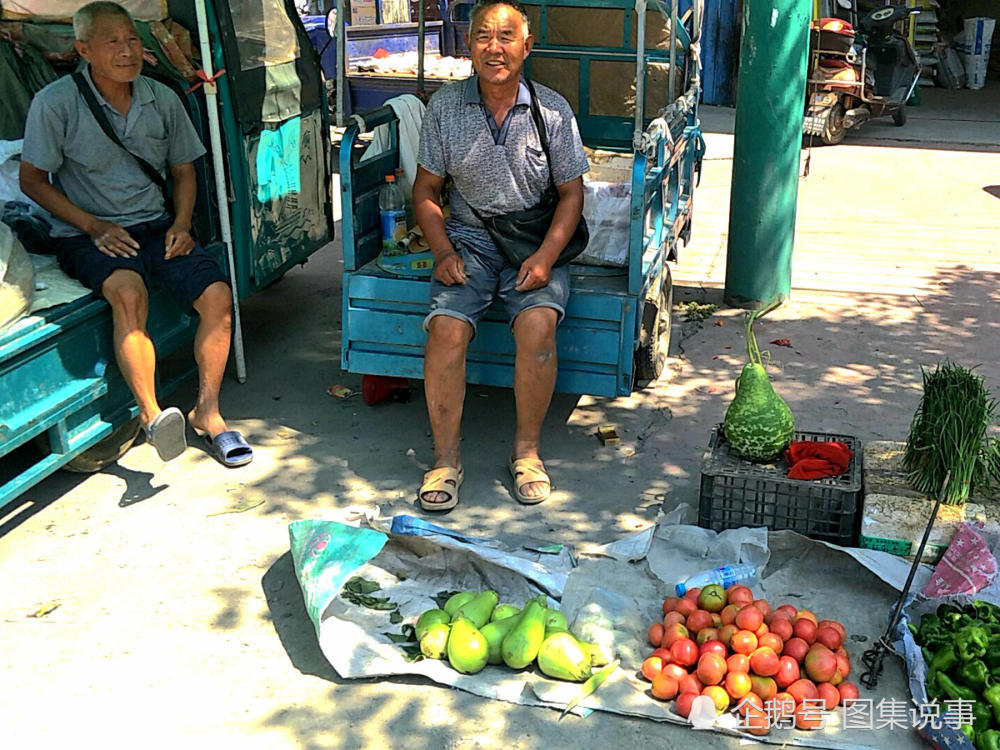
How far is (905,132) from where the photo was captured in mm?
11109

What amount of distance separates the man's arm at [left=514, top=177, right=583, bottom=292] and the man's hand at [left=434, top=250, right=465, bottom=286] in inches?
8.8

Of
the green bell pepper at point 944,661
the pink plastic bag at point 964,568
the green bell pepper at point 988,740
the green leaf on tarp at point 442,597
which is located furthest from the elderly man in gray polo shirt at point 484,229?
the green bell pepper at point 988,740

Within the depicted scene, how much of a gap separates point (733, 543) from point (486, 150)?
1821mm

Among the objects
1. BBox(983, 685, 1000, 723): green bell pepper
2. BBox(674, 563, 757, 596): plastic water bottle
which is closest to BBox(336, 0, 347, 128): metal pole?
BBox(674, 563, 757, 596): plastic water bottle

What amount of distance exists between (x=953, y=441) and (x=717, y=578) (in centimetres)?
91

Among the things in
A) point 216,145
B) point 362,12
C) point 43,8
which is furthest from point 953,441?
point 362,12

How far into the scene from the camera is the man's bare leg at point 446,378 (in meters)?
4.14

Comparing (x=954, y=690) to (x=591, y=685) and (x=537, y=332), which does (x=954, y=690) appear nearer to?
(x=591, y=685)

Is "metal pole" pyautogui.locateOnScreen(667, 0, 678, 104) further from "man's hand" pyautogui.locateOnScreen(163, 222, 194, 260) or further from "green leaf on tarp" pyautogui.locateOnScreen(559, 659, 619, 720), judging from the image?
"green leaf on tarp" pyautogui.locateOnScreen(559, 659, 619, 720)

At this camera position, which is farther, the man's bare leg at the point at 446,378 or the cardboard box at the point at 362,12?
the cardboard box at the point at 362,12

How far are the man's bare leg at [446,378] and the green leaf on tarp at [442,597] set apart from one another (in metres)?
0.79

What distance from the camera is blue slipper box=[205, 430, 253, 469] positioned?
4391mm

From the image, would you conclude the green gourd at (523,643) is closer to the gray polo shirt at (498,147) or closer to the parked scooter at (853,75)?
the gray polo shirt at (498,147)

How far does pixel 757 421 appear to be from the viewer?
3686mm
